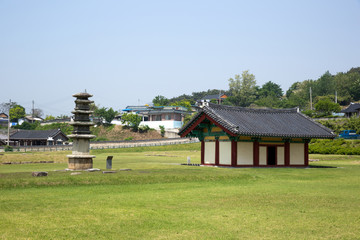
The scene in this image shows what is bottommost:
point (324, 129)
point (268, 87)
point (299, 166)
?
point (299, 166)

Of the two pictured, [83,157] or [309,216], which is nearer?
[309,216]

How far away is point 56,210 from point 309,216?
323 inches

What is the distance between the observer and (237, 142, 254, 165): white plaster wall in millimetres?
34125

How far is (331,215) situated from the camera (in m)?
12.3

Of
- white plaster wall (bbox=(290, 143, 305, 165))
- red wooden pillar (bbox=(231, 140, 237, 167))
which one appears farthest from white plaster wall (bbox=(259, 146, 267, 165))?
white plaster wall (bbox=(290, 143, 305, 165))

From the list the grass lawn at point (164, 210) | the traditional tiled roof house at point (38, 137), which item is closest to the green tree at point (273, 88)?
the traditional tiled roof house at point (38, 137)

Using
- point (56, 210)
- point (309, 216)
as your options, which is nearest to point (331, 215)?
point (309, 216)

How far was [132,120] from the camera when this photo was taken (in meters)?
109

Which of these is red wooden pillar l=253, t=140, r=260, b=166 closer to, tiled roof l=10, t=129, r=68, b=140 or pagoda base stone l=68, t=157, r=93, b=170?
pagoda base stone l=68, t=157, r=93, b=170

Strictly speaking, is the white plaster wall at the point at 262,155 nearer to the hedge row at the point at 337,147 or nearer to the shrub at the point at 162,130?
the hedge row at the point at 337,147

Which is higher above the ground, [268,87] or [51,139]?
[268,87]

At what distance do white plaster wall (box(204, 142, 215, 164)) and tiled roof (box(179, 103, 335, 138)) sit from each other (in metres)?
2.58

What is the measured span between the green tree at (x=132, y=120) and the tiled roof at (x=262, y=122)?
72.2 metres

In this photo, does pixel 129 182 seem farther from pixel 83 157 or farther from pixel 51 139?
pixel 51 139
